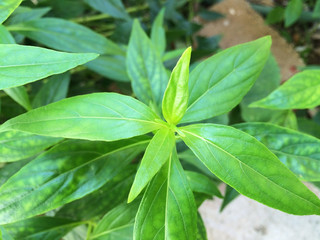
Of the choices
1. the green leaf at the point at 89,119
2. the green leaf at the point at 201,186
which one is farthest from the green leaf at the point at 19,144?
the green leaf at the point at 201,186

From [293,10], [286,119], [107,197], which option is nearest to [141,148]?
[107,197]

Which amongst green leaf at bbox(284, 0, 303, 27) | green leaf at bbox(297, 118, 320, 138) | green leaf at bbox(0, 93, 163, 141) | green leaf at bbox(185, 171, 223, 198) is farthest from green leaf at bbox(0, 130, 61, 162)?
green leaf at bbox(284, 0, 303, 27)

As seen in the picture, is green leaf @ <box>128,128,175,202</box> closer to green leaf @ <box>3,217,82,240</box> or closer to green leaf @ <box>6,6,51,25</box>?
green leaf @ <box>3,217,82,240</box>

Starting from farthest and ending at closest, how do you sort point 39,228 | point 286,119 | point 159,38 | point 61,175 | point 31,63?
point 159,38 → point 286,119 → point 39,228 → point 61,175 → point 31,63

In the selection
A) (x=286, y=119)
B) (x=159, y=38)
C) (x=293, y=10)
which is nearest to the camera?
(x=286, y=119)

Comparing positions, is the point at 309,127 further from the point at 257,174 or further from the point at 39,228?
the point at 39,228

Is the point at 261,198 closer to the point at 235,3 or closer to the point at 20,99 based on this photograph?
the point at 20,99
